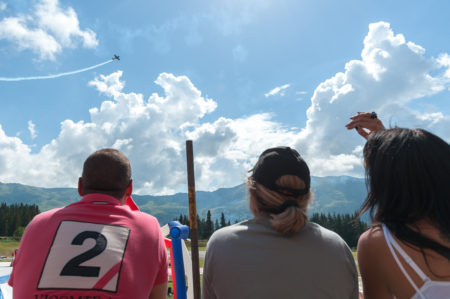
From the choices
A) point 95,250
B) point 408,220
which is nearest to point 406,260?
point 408,220

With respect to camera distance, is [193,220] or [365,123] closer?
[365,123]

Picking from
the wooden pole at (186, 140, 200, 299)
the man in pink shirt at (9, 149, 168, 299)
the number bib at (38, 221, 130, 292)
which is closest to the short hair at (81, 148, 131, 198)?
the man in pink shirt at (9, 149, 168, 299)

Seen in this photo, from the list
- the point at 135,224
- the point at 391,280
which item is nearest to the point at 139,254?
the point at 135,224

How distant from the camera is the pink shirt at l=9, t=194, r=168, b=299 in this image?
2.96 metres

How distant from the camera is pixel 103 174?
3.60 metres

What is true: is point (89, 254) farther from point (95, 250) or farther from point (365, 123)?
point (365, 123)

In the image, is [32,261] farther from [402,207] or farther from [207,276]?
[402,207]

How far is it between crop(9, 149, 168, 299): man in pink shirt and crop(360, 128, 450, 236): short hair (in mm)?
2153

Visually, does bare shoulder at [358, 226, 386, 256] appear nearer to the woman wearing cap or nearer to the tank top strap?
the tank top strap

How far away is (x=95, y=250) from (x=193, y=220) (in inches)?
166

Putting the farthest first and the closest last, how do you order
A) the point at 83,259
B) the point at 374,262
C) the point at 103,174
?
the point at 103,174 → the point at 83,259 → the point at 374,262

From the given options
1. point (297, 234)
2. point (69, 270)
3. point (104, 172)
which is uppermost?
point (104, 172)

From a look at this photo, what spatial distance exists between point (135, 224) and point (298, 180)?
5.74 ft

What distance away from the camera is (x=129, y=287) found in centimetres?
307
